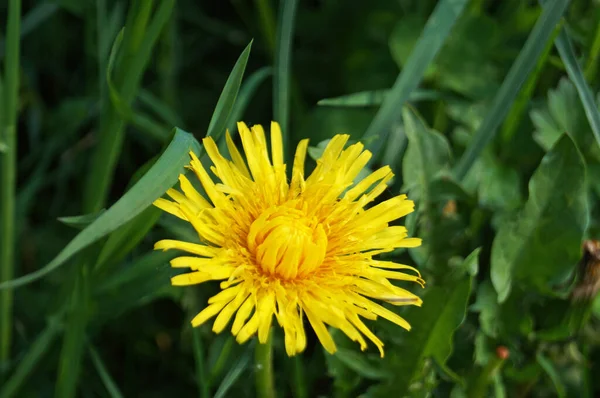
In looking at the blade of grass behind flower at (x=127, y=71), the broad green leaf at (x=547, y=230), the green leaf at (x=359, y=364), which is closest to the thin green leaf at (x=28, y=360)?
the blade of grass behind flower at (x=127, y=71)

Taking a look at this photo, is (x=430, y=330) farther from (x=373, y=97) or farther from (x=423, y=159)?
(x=373, y=97)

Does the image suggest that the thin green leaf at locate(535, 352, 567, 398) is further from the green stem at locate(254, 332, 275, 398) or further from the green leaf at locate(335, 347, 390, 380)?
the green stem at locate(254, 332, 275, 398)

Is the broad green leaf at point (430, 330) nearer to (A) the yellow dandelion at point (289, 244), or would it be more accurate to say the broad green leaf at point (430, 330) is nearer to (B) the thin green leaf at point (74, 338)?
(A) the yellow dandelion at point (289, 244)

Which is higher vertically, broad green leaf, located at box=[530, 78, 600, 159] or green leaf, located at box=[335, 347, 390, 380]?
broad green leaf, located at box=[530, 78, 600, 159]

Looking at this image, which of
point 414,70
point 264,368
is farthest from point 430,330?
point 414,70

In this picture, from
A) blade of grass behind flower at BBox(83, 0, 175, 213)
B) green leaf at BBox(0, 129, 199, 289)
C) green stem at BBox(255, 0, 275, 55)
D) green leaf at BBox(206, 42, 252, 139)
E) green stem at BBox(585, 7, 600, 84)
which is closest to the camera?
green leaf at BBox(0, 129, 199, 289)

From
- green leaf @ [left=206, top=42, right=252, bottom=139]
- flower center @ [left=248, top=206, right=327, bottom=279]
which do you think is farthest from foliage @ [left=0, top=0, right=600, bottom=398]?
flower center @ [left=248, top=206, right=327, bottom=279]

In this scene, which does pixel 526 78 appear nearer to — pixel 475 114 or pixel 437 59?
pixel 475 114
